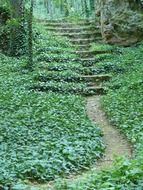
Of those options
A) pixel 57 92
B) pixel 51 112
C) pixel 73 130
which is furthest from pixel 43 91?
pixel 73 130

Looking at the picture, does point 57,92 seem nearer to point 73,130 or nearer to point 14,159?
point 73,130

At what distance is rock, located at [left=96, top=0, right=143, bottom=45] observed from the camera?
20.2m

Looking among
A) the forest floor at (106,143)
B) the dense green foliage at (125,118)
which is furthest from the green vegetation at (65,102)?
the forest floor at (106,143)

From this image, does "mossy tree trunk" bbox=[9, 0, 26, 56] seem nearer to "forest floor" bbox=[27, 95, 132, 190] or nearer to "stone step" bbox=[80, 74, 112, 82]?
"stone step" bbox=[80, 74, 112, 82]

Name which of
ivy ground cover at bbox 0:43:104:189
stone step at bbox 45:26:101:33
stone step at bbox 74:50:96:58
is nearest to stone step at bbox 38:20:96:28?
stone step at bbox 45:26:101:33

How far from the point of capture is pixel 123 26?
20.3 meters

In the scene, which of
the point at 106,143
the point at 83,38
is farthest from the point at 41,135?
the point at 83,38

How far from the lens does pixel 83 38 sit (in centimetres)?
2234

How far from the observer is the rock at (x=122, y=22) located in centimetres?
2023

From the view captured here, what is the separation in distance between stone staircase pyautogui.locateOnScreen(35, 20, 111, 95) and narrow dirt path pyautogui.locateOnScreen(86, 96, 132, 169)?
2.13 m

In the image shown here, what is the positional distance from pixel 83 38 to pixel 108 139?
1244 centimetres

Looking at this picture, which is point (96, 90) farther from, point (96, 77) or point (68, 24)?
point (68, 24)

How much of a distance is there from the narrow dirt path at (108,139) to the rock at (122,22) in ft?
23.7

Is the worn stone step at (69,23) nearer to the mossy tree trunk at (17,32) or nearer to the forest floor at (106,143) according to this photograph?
the mossy tree trunk at (17,32)
